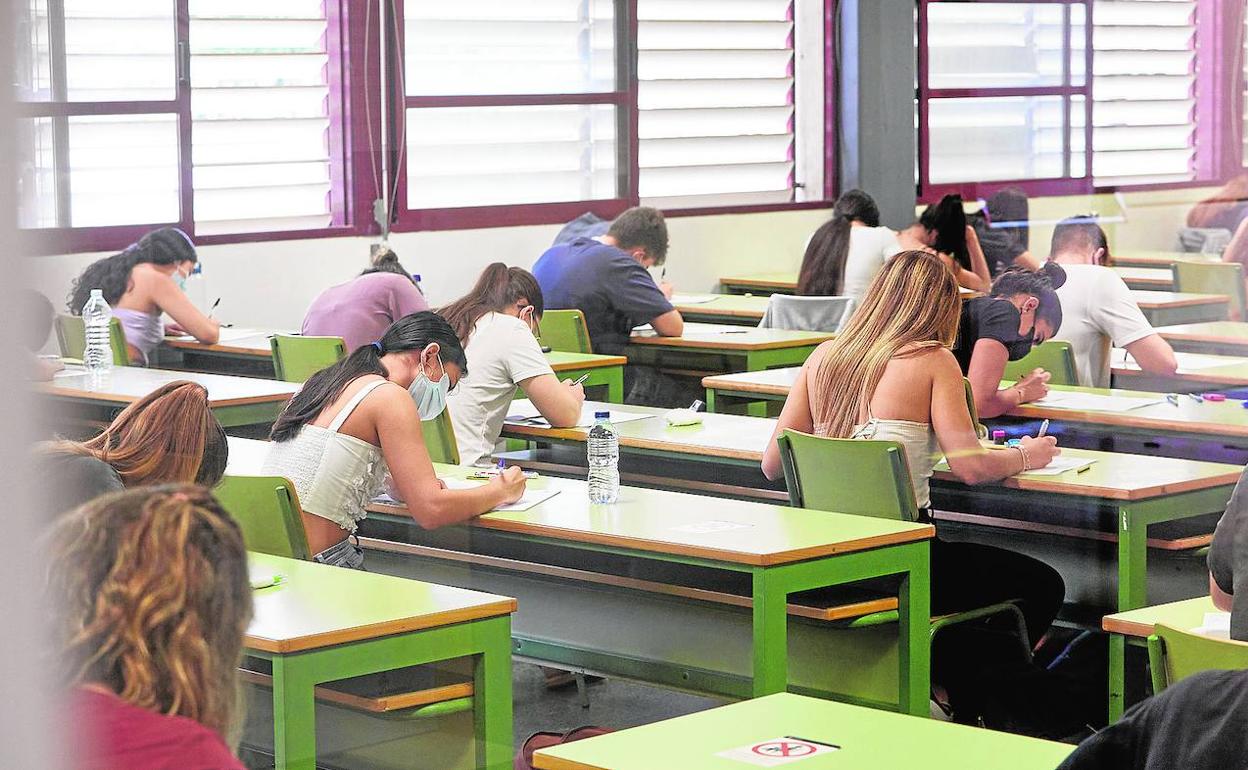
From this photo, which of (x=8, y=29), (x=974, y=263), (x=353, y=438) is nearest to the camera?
(x=8, y=29)

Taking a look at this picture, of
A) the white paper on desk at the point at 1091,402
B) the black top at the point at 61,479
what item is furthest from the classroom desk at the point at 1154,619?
the black top at the point at 61,479

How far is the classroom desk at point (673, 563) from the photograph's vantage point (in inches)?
139

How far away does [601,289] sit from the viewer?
21.0 ft

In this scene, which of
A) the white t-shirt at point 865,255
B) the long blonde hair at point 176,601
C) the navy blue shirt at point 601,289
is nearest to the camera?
the long blonde hair at point 176,601

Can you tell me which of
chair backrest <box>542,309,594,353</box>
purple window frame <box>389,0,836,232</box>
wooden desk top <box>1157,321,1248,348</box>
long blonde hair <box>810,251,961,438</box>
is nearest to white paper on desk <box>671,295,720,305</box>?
chair backrest <box>542,309,594,353</box>

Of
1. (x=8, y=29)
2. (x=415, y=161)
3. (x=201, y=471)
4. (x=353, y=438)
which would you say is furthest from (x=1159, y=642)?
(x=415, y=161)

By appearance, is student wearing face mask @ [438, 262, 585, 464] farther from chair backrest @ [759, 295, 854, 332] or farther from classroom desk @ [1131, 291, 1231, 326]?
classroom desk @ [1131, 291, 1231, 326]

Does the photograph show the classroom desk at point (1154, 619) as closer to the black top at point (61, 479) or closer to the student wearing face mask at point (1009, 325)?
the student wearing face mask at point (1009, 325)

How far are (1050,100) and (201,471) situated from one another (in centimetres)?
320

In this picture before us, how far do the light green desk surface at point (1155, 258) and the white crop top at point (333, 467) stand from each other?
2.36 m

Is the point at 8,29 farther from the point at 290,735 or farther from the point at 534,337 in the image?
the point at 534,337

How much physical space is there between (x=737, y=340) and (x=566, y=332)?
67cm

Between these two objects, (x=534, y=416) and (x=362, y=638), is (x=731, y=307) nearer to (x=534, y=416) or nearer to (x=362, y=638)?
(x=534, y=416)

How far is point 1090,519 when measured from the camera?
4551 millimetres
